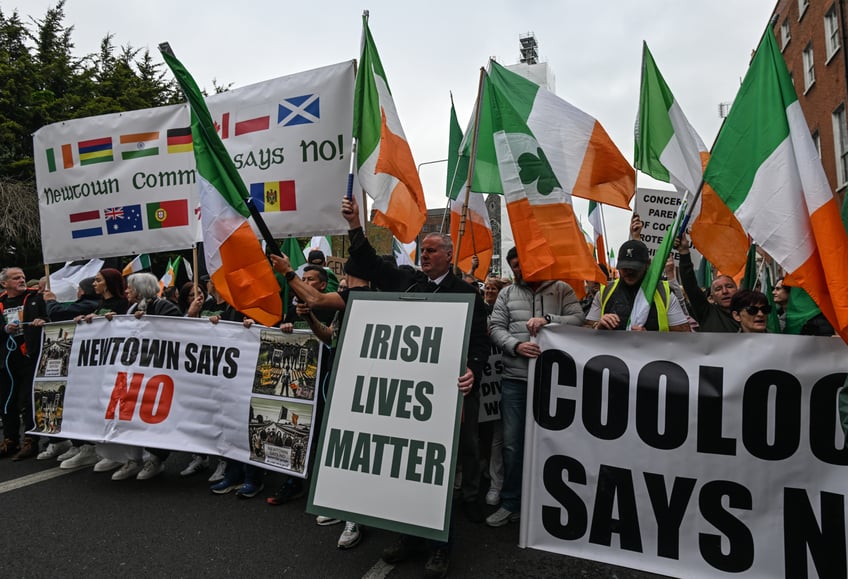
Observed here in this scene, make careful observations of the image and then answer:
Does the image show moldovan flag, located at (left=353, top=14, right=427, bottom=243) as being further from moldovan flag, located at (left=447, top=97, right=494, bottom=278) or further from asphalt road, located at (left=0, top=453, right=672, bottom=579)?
asphalt road, located at (left=0, top=453, right=672, bottom=579)

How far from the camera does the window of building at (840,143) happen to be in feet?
51.9

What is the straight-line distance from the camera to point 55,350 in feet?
16.7

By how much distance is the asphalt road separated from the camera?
10.2 feet

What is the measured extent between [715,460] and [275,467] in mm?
2917

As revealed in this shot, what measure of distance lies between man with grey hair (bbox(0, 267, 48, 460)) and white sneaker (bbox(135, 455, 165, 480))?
166cm

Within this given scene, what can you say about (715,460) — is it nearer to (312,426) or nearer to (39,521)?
(312,426)

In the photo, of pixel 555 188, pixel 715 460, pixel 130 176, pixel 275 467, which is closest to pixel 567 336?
pixel 715 460

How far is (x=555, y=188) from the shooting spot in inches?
150

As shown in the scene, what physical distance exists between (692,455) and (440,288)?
169 cm

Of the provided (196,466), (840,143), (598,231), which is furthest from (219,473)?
(840,143)

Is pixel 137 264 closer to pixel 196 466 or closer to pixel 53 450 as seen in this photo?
pixel 53 450

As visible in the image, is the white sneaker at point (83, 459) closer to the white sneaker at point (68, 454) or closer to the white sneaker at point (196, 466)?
the white sneaker at point (68, 454)

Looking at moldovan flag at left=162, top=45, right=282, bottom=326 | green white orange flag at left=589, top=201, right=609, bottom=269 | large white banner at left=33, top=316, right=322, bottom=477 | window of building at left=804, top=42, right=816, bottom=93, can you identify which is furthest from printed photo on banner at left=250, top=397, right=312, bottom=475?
window of building at left=804, top=42, right=816, bottom=93

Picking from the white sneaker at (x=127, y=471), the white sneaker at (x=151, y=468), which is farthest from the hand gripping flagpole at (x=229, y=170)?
the white sneaker at (x=127, y=471)
